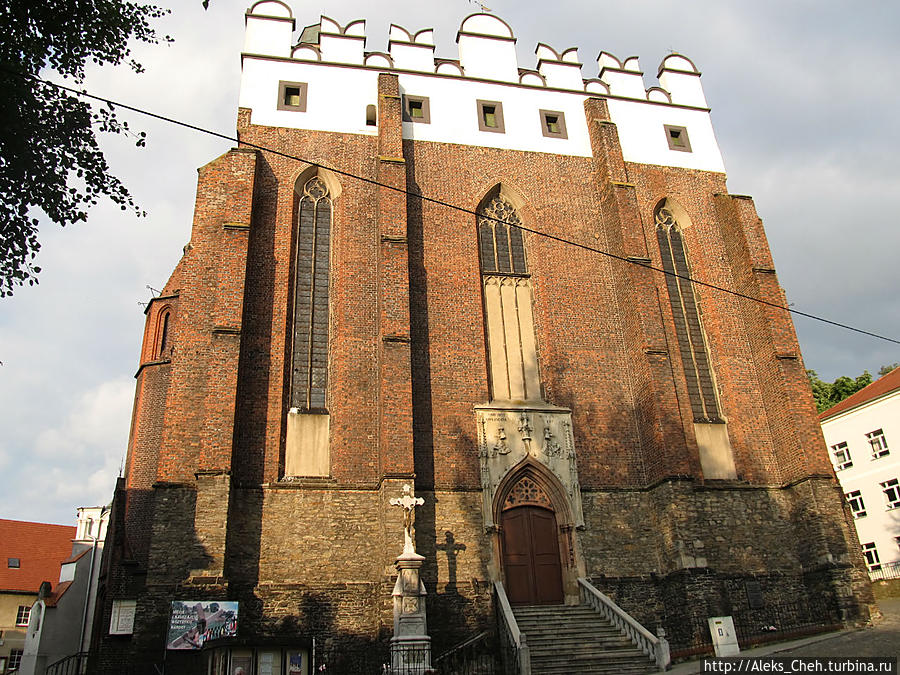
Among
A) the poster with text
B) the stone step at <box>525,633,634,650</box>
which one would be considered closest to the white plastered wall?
the stone step at <box>525,633,634,650</box>

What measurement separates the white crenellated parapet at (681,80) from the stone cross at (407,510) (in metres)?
16.7

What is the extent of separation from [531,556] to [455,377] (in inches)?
185

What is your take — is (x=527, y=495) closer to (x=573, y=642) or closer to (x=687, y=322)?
(x=573, y=642)

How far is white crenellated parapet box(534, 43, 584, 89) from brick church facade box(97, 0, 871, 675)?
0.19 m

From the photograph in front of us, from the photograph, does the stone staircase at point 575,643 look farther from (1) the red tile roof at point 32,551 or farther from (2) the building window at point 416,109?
(1) the red tile roof at point 32,551

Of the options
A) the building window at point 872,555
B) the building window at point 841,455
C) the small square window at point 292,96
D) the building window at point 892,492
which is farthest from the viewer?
→ the building window at point 841,455

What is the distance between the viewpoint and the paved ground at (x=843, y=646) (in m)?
12.3

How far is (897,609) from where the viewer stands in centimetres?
1852

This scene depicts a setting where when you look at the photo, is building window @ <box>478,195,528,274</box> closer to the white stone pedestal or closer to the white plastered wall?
the white stone pedestal

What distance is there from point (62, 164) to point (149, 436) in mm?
10994

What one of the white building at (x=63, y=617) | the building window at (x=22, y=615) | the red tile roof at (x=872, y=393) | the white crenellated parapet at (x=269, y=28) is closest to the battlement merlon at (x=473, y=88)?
the white crenellated parapet at (x=269, y=28)

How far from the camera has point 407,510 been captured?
1531 centimetres

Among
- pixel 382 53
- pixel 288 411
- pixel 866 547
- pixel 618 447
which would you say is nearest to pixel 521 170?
pixel 382 53

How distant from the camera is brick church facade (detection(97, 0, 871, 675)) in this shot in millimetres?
15680
